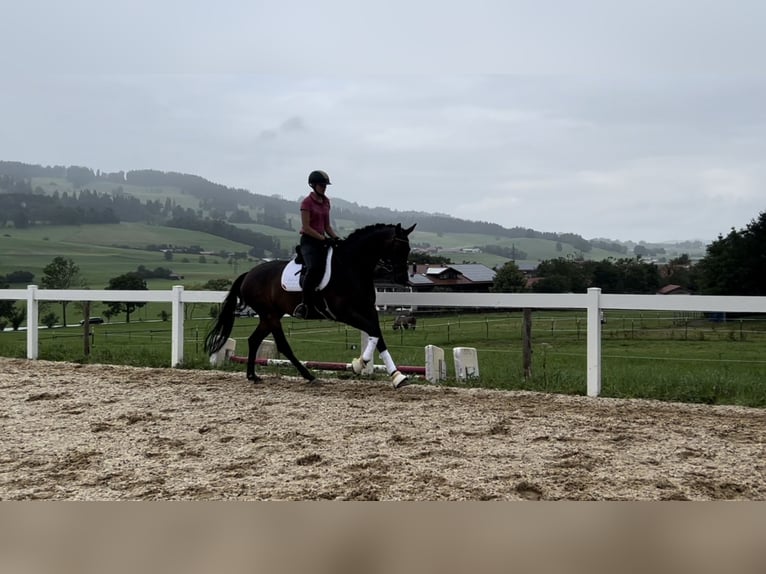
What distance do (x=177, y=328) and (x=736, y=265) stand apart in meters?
32.5

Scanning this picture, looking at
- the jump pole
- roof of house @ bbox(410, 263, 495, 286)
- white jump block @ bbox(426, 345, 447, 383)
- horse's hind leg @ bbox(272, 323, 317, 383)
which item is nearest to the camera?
white jump block @ bbox(426, 345, 447, 383)

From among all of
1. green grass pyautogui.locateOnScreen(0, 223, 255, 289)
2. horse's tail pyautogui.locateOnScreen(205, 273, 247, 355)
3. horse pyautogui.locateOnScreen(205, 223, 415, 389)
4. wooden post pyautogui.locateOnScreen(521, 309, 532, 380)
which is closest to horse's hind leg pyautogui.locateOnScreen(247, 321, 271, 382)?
horse pyautogui.locateOnScreen(205, 223, 415, 389)

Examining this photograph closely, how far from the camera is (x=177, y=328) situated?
9.21 m

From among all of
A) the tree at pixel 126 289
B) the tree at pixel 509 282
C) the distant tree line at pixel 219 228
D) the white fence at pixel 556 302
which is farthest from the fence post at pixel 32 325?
the distant tree line at pixel 219 228

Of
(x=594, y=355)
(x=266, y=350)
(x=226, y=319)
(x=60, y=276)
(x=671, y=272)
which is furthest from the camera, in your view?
(x=60, y=276)

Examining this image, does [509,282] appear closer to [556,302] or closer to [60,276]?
[556,302]

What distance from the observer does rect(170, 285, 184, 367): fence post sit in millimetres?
9117

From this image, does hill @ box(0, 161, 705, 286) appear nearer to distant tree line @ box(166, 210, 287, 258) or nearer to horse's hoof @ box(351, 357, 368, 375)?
distant tree line @ box(166, 210, 287, 258)

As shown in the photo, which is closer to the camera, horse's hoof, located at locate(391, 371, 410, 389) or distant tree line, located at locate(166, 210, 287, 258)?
horse's hoof, located at locate(391, 371, 410, 389)

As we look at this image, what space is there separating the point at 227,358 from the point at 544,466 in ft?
20.6

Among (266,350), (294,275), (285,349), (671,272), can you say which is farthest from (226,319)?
(671,272)

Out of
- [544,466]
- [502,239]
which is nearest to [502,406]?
[544,466]

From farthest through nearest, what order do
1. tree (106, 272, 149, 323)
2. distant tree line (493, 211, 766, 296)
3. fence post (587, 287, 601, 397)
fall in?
tree (106, 272, 149, 323) → distant tree line (493, 211, 766, 296) → fence post (587, 287, 601, 397)

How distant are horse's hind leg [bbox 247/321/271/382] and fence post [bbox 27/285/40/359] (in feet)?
15.5
